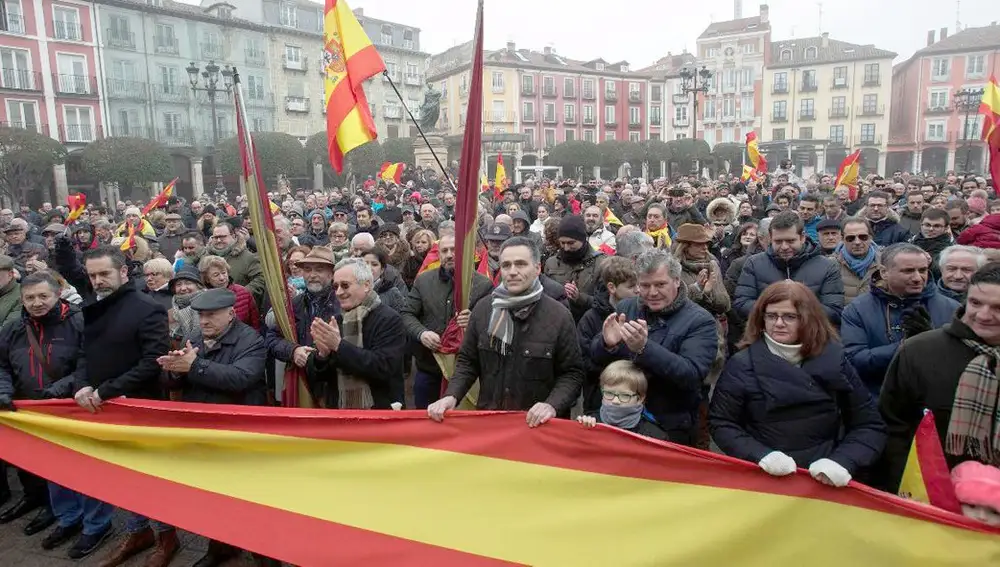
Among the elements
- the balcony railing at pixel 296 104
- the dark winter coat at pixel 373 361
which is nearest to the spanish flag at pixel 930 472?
the dark winter coat at pixel 373 361

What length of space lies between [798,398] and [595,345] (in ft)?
3.30

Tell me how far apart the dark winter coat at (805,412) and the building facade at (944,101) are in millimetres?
69237

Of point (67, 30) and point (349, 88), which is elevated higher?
point (67, 30)

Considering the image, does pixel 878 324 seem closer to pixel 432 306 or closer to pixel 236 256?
pixel 432 306

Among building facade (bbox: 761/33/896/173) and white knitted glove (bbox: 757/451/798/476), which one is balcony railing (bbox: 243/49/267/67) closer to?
building facade (bbox: 761/33/896/173)

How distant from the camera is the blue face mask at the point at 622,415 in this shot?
3.35m

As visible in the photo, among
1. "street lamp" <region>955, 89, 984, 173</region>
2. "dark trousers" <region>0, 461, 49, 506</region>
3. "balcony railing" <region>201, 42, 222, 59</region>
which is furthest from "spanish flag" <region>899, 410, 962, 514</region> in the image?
"balcony railing" <region>201, 42, 222, 59</region>

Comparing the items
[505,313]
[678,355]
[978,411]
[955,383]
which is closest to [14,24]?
[505,313]

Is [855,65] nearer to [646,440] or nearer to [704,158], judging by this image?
[704,158]

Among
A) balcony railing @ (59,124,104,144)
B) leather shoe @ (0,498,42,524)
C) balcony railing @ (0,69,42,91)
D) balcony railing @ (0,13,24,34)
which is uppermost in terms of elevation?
balcony railing @ (0,13,24,34)

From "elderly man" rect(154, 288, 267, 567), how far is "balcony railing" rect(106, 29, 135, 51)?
46.7 meters

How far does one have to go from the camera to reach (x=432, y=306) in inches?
191

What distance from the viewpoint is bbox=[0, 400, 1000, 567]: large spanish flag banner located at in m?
2.65

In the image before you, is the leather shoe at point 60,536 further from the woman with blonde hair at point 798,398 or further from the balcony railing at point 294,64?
the balcony railing at point 294,64
